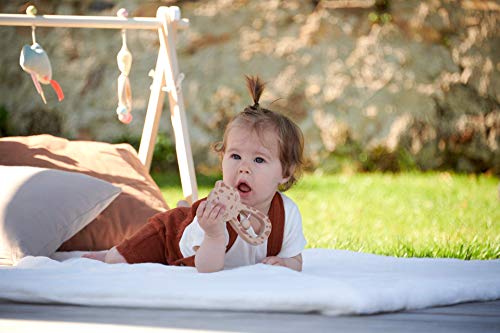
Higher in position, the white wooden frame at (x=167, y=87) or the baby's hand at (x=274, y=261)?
the white wooden frame at (x=167, y=87)

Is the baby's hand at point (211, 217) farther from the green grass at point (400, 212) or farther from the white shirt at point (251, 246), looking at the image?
the green grass at point (400, 212)

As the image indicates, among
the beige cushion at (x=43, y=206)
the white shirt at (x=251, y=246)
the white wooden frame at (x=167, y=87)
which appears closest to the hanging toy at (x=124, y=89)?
the white wooden frame at (x=167, y=87)

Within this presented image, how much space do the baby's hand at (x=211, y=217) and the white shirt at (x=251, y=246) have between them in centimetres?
11

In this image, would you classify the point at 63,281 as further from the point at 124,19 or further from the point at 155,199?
the point at 124,19

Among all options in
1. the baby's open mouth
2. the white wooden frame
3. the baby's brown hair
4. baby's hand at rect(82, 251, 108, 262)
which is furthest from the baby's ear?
the white wooden frame

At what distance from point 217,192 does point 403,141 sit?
11.6ft

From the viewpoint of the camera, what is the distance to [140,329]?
1.27m

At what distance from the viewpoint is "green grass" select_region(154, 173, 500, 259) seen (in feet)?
8.80

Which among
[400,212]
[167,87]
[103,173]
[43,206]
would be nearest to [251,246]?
[43,206]

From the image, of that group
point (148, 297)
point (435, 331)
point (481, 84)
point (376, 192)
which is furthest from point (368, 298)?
point (481, 84)

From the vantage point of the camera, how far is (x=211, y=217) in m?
1.67

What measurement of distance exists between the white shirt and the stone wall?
317 cm

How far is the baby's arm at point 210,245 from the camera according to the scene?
5.51ft

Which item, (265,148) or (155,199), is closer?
(265,148)
